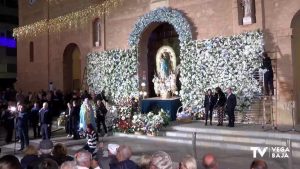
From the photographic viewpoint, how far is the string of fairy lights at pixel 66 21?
21006mm

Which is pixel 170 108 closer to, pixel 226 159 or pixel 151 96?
pixel 151 96

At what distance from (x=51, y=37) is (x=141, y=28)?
8.54 metres

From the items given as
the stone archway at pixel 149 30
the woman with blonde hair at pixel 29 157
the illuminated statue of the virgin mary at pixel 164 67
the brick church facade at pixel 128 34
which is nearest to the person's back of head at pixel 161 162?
the woman with blonde hair at pixel 29 157

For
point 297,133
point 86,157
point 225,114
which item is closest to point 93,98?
point 225,114

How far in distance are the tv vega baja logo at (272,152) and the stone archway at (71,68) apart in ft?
50.6

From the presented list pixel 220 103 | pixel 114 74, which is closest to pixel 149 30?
pixel 114 74

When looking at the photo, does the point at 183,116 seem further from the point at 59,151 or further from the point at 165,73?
the point at 59,151

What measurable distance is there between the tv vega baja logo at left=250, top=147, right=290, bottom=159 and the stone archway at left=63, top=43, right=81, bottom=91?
607 inches

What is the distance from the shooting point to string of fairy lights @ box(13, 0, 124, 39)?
68.9 ft

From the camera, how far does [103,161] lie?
598cm

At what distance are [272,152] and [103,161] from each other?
233 inches

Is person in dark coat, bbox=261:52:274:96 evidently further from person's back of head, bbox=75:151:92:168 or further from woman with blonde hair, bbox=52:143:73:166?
person's back of head, bbox=75:151:92:168

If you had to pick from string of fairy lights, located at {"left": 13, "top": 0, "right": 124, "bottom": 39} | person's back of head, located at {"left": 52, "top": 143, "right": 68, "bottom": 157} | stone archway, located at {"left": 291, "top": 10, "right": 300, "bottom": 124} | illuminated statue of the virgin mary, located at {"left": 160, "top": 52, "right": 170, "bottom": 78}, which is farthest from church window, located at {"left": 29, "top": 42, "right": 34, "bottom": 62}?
person's back of head, located at {"left": 52, "top": 143, "right": 68, "bottom": 157}

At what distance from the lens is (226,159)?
1002 centimetres
